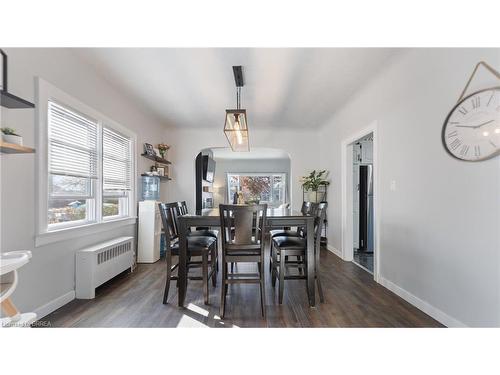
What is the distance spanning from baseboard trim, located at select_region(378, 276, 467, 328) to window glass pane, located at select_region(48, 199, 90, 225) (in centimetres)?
364

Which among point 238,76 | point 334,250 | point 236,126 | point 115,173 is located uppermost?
point 238,76

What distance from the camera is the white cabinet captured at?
13.2 feet

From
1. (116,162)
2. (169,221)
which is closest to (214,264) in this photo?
→ (169,221)

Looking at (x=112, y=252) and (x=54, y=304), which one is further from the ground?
(x=112, y=252)

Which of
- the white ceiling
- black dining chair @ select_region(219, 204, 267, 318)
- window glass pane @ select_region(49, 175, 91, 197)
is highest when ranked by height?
the white ceiling

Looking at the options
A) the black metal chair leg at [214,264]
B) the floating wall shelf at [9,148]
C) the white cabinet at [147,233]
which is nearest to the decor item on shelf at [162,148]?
the white cabinet at [147,233]

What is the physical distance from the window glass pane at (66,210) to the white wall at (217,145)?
263 cm

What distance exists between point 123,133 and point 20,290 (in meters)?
2.39

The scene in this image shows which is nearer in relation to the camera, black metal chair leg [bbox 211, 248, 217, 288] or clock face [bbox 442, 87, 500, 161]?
clock face [bbox 442, 87, 500, 161]

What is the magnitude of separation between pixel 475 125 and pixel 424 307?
5.36 ft

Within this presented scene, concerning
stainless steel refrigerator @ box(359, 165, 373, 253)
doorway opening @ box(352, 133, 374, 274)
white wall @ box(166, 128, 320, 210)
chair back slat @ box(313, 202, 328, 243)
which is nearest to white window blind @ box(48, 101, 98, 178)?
white wall @ box(166, 128, 320, 210)

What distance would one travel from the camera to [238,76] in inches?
118

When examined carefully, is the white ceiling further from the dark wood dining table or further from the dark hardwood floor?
the dark hardwood floor

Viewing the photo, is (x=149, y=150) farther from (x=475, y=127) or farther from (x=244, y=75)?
(x=475, y=127)
